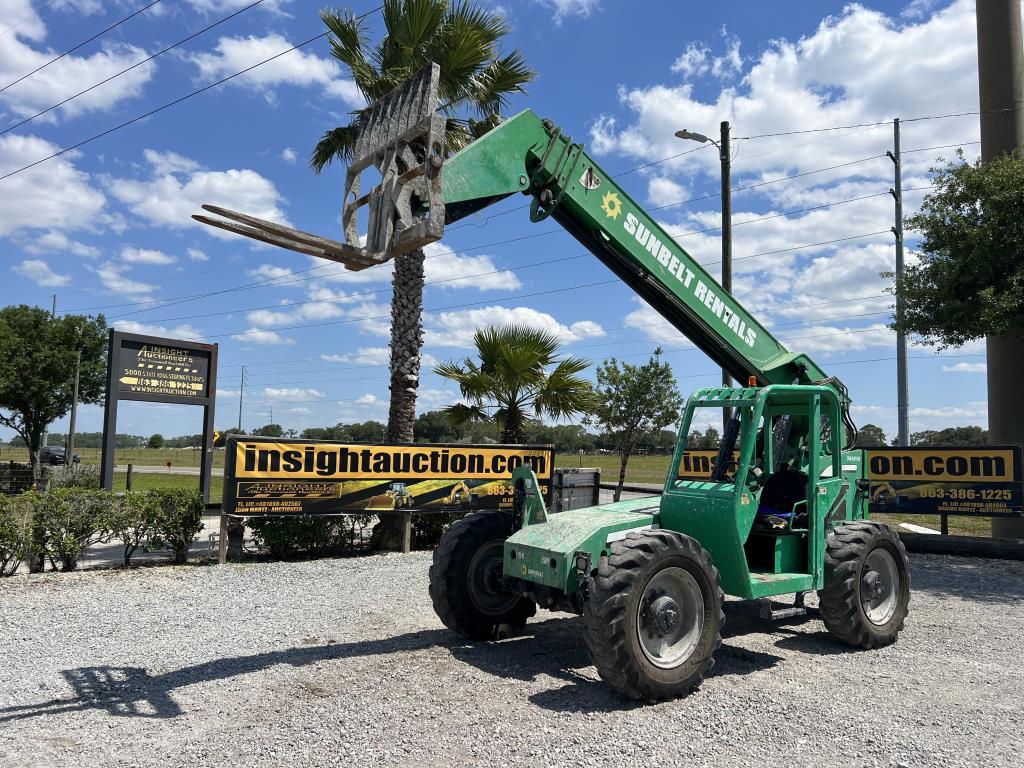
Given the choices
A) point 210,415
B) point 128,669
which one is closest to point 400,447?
point 210,415

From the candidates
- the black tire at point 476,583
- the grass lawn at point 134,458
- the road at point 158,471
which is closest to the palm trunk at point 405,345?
the black tire at point 476,583

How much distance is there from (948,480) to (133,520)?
13.0 meters

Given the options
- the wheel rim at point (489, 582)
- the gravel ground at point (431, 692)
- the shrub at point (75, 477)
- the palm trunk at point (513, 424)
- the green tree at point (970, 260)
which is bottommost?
the gravel ground at point (431, 692)

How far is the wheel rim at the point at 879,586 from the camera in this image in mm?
7133

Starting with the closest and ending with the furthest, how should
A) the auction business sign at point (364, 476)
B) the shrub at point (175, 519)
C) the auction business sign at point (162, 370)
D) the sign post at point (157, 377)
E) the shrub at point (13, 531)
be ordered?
the shrub at point (13, 531)
the shrub at point (175, 519)
the auction business sign at point (364, 476)
the sign post at point (157, 377)
the auction business sign at point (162, 370)

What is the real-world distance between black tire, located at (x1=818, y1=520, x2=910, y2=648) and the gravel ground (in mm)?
214

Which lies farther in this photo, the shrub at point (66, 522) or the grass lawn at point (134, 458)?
the grass lawn at point (134, 458)

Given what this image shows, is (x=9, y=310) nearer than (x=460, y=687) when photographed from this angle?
No

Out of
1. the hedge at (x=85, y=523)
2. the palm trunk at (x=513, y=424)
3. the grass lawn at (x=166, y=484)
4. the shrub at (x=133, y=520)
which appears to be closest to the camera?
the hedge at (x=85, y=523)

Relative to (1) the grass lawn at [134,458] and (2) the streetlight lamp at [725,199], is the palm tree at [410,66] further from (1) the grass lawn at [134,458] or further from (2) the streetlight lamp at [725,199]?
(1) the grass lawn at [134,458]

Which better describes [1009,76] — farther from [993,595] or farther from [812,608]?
[812,608]

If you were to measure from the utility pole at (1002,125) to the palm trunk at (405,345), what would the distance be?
11148mm

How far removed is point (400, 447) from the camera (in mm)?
12656

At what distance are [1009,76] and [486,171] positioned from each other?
14546 millimetres
